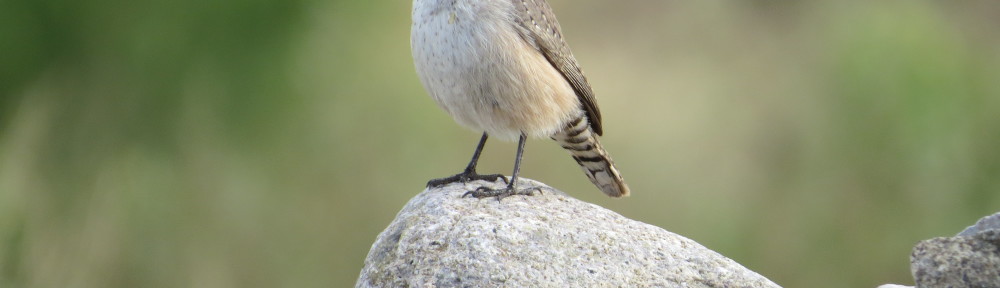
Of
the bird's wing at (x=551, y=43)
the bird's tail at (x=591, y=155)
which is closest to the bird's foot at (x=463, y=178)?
the bird's tail at (x=591, y=155)

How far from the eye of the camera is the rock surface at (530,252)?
12.0 feet

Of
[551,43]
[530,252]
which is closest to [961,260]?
[530,252]

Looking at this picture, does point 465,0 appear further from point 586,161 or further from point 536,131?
point 586,161

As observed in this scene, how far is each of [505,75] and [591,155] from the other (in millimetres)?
836

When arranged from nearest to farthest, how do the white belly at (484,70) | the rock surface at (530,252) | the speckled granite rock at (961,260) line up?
1. the speckled granite rock at (961,260)
2. the rock surface at (530,252)
3. the white belly at (484,70)

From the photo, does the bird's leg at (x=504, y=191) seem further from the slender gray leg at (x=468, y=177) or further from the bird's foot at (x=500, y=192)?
the slender gray leg at (x=468, y=177)

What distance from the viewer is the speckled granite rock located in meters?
3.13

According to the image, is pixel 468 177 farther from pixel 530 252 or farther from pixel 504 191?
pixel 530 252

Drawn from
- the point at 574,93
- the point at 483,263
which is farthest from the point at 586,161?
the point at 483,263

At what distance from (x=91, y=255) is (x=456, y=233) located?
344cm

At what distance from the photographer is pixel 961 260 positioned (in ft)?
10.4

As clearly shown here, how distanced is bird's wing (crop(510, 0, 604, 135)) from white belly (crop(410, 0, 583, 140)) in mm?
71

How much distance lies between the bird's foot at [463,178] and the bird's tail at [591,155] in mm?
387

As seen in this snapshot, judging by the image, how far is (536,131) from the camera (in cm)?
468
